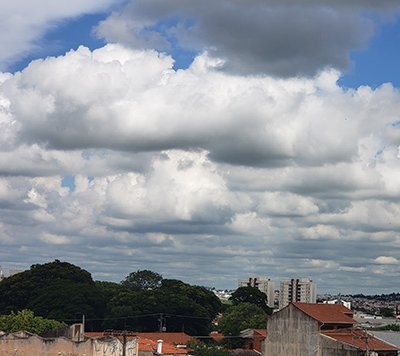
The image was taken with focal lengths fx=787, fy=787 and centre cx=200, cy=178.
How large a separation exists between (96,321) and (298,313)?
47028 mm

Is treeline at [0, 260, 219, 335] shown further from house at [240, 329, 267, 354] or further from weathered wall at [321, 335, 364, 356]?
weathered wall at [321, 335, 364, 356]

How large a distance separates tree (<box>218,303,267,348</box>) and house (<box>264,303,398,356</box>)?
2116 cm

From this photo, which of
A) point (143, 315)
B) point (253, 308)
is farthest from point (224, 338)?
point (143, 315)

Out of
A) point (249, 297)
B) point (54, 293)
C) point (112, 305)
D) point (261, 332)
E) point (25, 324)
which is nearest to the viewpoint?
point (25, 324)

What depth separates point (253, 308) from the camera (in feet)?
347

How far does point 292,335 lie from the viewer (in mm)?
74000

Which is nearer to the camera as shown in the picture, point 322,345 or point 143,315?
point 322,345

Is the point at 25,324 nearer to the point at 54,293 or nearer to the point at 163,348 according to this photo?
the point at 163,348

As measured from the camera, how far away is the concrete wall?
5788 centimetres

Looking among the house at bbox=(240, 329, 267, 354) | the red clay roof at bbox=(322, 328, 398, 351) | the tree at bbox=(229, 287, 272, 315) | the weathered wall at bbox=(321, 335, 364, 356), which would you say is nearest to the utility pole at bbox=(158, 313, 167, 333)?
the house at bbox=(240, 329, 267, 354)

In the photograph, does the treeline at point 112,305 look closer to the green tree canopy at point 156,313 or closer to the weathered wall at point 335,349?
the green tree canopy at point 156,313

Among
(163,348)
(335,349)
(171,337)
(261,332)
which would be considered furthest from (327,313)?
(171,337)

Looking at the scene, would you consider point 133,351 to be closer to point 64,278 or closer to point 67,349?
point 67,349

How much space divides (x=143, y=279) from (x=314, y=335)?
10205 centimetres
